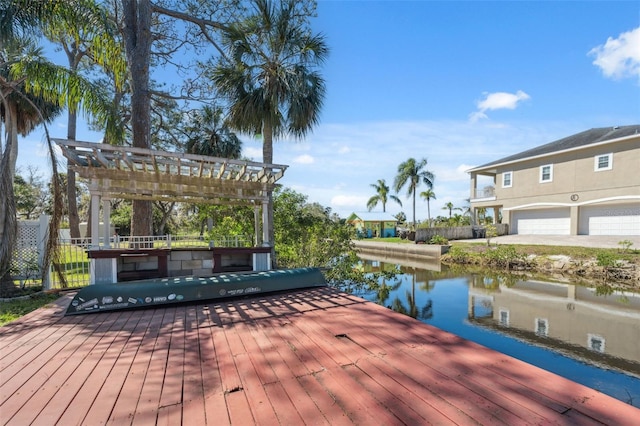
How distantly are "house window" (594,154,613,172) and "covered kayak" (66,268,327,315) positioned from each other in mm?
20283

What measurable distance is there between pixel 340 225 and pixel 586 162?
17175 millimetres

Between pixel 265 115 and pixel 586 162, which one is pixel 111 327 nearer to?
pixel 265 115

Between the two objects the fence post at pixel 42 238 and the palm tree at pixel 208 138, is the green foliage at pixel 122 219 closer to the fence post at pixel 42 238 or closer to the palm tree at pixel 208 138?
the palm tree at pixel 208 138

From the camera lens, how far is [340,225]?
10.9m

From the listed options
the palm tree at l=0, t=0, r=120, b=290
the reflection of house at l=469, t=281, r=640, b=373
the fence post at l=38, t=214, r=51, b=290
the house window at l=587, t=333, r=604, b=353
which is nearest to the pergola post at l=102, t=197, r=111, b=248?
the palm tree at l=0, t=0, r=120, b=290

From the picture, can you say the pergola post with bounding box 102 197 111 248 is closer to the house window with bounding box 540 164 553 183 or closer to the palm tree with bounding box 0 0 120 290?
the palm tree with bounding box 0 0 120 290

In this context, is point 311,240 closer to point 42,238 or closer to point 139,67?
point 42,238

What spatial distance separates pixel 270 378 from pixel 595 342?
287 inches

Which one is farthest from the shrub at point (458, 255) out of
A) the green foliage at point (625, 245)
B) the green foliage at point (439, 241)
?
the green foliage at point (625, 245)

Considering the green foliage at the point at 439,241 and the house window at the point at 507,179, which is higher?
the house window at the point at 507,179

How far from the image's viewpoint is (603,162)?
1695 centimetres

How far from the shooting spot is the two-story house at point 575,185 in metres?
16.0

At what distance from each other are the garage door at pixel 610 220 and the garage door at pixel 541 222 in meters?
0.87

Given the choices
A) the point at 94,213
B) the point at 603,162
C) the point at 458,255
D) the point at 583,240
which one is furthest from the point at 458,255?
the point at 94,213
